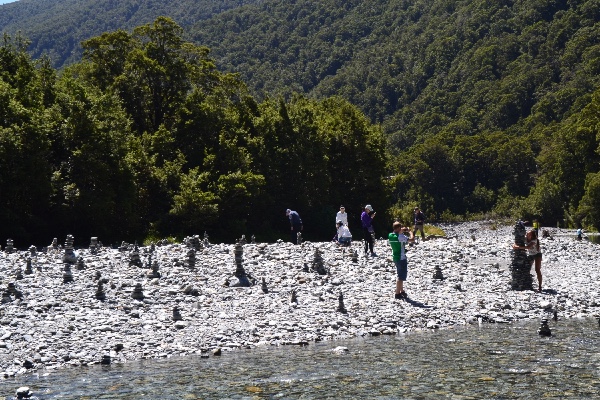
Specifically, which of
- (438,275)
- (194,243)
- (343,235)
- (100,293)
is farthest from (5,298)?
(343,235)

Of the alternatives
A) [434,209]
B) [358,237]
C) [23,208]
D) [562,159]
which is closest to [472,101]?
[434,209]

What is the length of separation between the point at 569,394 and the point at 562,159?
95192 mm

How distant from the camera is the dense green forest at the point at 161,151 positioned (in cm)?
4516

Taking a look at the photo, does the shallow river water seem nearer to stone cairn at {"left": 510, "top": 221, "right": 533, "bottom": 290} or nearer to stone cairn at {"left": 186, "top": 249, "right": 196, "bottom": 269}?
stone cairn at {"left": 510, "top": 221, "right": 533, "bottom": 290}

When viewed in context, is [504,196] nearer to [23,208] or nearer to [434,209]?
[434,209]

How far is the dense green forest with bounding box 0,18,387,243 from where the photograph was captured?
1778 inches

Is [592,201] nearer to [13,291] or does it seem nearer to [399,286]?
[399,286]

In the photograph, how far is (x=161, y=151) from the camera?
186 ft

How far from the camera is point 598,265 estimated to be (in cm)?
3666

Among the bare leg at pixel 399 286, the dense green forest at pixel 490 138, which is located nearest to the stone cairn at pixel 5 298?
the bare leg at pixel 399 286

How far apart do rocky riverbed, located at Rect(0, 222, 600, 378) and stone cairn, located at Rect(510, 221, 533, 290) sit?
1.81ft

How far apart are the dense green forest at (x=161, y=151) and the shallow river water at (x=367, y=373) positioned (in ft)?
91.8

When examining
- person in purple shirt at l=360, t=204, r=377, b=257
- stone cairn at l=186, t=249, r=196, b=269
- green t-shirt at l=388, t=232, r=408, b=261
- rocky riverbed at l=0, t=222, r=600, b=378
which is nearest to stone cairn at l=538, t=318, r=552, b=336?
rocky riverbed at l=0, t=222, r=600, b=378

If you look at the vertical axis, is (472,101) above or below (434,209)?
above
